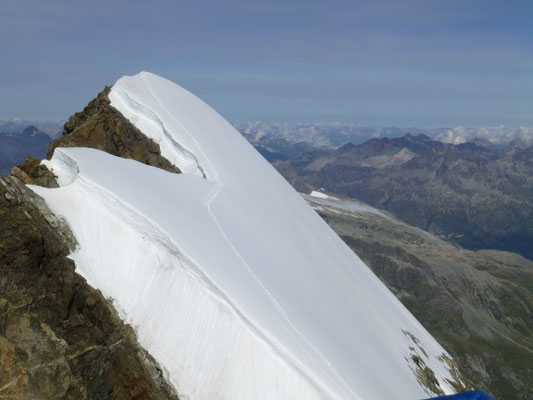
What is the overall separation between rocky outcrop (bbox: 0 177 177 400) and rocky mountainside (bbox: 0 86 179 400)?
0.09 feet

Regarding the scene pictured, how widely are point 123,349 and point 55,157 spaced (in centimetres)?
986

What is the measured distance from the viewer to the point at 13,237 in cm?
1480

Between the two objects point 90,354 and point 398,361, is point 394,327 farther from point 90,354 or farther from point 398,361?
point 90,354

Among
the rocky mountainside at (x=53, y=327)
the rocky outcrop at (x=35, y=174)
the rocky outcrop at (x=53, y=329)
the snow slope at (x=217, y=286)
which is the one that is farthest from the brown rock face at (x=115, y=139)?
the rocky outcrop at (x=53, y=329)

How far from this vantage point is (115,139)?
95.9 feet

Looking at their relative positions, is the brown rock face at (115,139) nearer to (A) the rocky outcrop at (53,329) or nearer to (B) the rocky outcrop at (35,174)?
(B) the rocky outcrop at (35,174)

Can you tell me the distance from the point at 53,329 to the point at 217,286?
5.70 meters

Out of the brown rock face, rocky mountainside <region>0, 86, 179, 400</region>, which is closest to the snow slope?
rocky mountainside <region>0, 86, 179, 400</region>

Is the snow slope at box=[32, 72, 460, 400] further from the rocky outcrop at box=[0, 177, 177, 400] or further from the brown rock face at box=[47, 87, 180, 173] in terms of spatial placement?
the brown rock face at box=[47, 87, 180, 173]

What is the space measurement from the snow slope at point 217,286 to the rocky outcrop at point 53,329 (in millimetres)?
572

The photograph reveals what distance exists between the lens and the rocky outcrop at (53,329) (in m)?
13.3

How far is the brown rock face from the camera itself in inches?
1133

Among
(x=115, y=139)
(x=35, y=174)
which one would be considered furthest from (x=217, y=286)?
(x=115, y=139)

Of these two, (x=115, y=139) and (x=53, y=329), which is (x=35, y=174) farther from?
(x=115, y=139)
